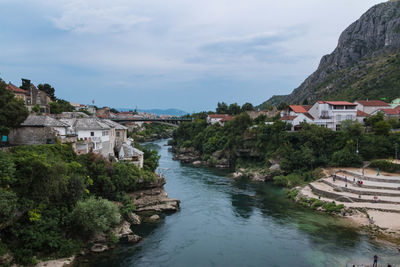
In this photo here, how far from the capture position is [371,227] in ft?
73.8

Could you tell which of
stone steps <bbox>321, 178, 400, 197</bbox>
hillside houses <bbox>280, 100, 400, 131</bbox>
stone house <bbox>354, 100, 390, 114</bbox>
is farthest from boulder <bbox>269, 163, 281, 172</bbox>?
stone house <bbox>354, 100, 390, 114</bbox>

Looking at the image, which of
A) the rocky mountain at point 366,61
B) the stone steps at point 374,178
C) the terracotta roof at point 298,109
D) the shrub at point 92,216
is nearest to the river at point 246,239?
the shrub at point 92,216

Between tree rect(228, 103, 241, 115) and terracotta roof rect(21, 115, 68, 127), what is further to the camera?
tree rect(228, 103, 241, 115)

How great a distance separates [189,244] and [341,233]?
11.0 m

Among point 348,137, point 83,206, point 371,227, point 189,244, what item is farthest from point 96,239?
point 348,137

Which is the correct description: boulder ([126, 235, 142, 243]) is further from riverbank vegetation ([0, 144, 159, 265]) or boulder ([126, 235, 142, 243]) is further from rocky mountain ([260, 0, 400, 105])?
rocky mountain ([260, 0, 400, 105])

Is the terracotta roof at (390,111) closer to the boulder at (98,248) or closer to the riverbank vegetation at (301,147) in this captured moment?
the riverbank vegetation at (301,147)

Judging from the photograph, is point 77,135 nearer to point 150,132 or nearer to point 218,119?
point 218,119

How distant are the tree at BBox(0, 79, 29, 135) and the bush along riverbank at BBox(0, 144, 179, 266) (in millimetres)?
3004

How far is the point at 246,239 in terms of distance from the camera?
21250 mm

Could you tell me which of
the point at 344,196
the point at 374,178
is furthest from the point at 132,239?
the point at 374,178

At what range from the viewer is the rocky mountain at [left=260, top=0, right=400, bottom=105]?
73.3 m

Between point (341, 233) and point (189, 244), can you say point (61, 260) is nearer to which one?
point (189, 244)

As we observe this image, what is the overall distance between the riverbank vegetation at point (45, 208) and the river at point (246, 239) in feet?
7.07
